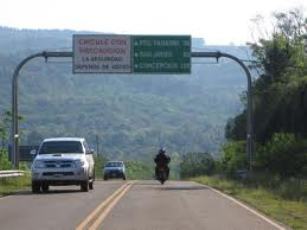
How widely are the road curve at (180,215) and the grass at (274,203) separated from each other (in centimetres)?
57

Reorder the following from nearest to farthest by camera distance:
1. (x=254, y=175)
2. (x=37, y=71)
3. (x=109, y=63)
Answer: (x=254, y=175)
(x=109, y=63)
(x=37, y=71)

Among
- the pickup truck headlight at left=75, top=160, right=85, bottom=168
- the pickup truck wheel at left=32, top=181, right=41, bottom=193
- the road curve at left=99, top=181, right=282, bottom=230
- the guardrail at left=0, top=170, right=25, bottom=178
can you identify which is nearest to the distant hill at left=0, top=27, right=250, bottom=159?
the guardrail at left=0, top=170, right=25, bottom=178

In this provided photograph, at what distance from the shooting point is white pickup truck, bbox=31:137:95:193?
3119 cm

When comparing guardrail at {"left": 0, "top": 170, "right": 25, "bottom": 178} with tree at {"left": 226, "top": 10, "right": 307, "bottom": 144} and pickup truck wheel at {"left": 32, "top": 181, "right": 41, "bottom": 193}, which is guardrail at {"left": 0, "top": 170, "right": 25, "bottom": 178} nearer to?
pickup truck wheel at {"left": 32, "top": 181, "right": 41, "bottom": 193}

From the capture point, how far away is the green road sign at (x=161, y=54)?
1820 inches

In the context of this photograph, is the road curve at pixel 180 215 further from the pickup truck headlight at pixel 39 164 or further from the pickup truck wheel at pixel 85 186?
the pickup truck headlight at pixel 39 164

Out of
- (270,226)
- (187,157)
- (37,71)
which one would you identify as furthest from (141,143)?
(270,226)

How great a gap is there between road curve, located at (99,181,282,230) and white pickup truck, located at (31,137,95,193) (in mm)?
2984

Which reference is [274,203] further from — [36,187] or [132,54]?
[132,54]

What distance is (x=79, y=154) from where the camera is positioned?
32250 millimetres

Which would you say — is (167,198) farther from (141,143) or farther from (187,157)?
(141,143)

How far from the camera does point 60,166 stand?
31312mm

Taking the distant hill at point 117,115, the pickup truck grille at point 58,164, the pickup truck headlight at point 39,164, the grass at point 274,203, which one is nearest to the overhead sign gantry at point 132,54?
the grass at point 274,203

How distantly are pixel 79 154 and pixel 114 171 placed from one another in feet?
108
